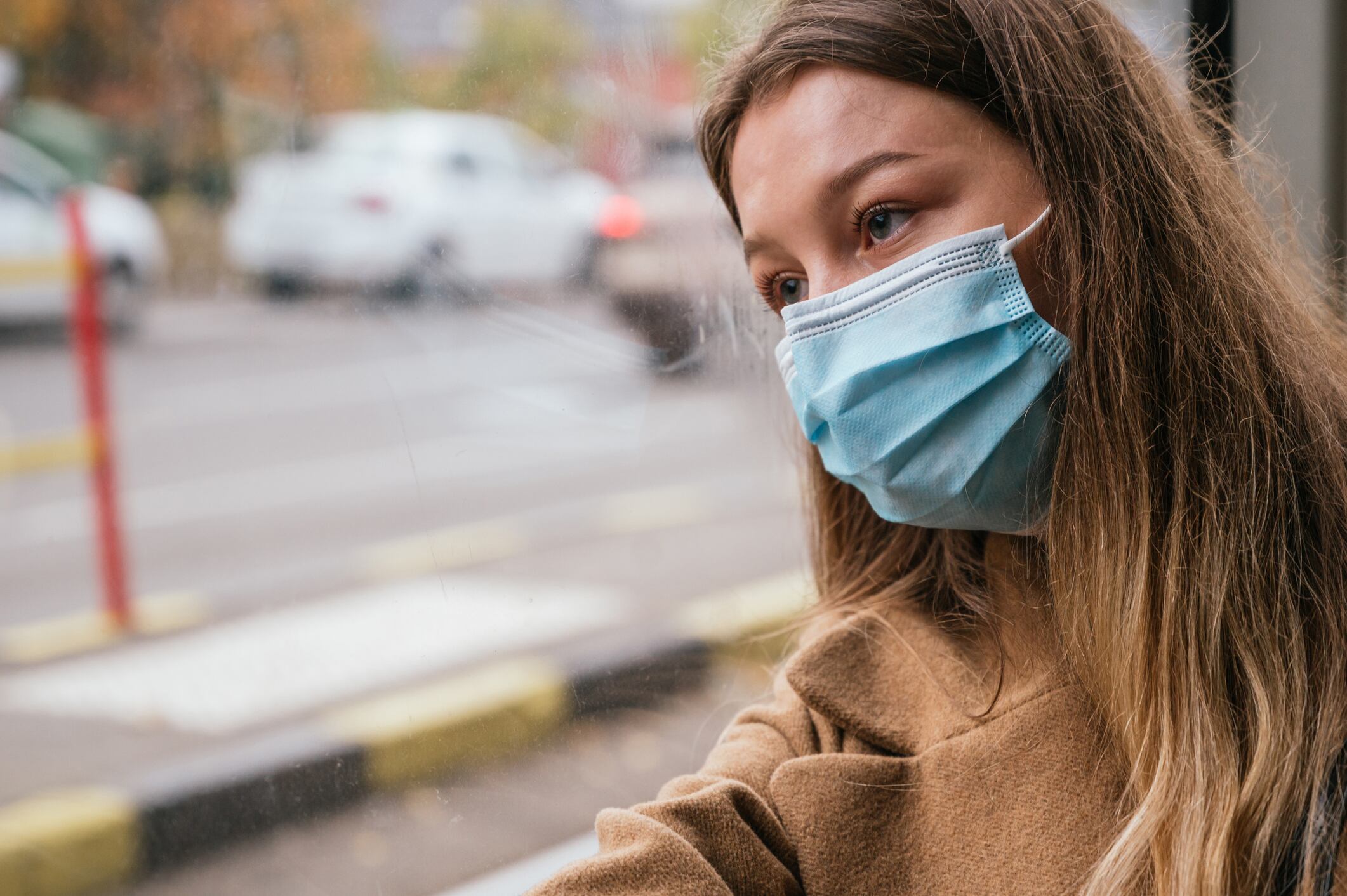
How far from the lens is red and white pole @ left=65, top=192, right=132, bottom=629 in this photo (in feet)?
9.59

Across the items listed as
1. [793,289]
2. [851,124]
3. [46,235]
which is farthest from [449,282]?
[46,235]

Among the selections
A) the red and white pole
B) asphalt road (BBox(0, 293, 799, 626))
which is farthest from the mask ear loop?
the red and white pole

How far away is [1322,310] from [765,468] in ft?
2.30

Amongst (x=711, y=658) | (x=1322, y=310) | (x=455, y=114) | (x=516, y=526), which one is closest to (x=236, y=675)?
(x=516, y=526)

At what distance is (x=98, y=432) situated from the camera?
2988mm

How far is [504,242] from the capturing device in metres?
1.46

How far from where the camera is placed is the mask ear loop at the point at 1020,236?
3.00 ft

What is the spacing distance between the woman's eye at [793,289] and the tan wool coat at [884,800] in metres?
0.32

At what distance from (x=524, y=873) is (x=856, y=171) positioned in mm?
742

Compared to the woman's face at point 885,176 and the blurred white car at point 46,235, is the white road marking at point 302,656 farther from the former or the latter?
the blurred white car at point 46,235

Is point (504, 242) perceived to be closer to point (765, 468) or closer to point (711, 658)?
point (765, 468)

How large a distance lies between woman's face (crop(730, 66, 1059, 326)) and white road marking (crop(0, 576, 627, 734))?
0.71 meters

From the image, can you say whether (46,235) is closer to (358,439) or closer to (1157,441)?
(358,439)

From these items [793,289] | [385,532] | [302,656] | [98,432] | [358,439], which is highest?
[358,439]
